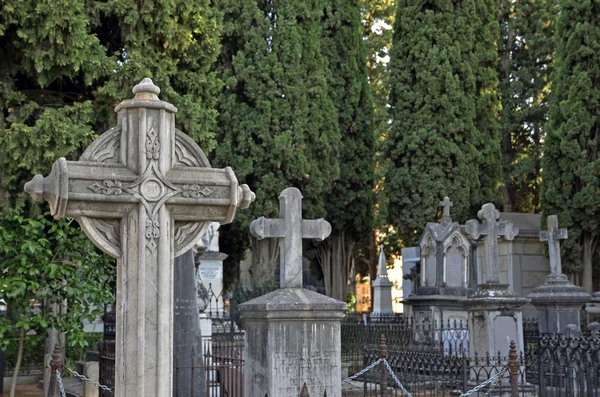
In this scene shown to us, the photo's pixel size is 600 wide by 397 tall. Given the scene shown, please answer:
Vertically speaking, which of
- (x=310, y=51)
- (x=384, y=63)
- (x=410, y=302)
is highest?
(x=384, y=63)

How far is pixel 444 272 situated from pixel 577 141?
6931 millimetres

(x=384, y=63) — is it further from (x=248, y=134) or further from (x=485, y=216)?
(x=485, y=216)

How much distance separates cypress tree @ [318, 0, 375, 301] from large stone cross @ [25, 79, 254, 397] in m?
19.4

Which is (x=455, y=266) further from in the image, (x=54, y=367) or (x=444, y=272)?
(x=54, y=367)

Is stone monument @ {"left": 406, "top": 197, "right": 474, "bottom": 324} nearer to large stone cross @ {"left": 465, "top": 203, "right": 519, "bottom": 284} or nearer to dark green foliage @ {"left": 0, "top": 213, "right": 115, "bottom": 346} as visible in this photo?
large stone cross @ {"left": 465, "top": 203, "right": 519, "bottom": 284}

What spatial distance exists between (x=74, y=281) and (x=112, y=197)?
216 inches

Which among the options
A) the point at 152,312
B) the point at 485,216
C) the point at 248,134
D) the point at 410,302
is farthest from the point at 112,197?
the point at 248,134

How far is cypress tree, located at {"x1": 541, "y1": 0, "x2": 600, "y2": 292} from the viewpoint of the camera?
869 inches

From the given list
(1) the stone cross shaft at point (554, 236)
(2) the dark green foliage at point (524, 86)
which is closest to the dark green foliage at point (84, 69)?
(1) the stone cross shaft at point (554, 236)

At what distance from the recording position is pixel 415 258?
2517 cm

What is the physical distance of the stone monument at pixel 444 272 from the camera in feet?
59.8

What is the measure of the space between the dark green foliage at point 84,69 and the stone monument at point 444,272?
7.15 m

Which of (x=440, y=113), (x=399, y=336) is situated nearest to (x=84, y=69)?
(x=399, y=336)

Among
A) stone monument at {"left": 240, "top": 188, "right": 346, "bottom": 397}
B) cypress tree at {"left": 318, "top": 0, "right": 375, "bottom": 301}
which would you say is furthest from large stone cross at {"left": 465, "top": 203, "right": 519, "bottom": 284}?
cypress tree at {"left": 318, "top": 0, "right": 375, "bottom": 301}
